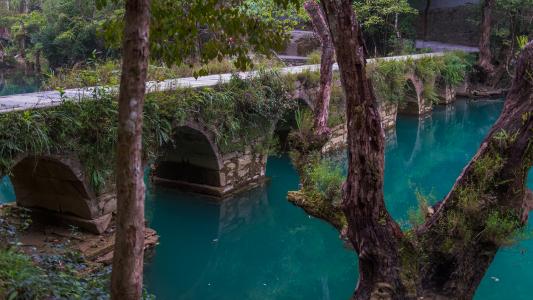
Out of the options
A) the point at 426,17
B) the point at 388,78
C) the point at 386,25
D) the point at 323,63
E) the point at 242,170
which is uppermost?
the point at 426,17

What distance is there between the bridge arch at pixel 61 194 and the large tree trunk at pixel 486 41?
18.5 meters

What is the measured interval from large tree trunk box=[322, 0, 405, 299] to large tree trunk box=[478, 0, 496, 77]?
60.2 ft

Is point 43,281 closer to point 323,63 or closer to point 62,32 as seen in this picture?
point 323,63

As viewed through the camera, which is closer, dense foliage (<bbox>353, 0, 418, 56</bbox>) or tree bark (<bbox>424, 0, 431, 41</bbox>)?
dense foliage (<bbox>353, 0, 418, 56</bbox>)

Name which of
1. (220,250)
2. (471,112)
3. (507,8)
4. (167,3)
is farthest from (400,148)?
(167,3)

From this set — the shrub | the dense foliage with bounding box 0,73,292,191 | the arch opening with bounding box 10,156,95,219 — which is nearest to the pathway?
the dense foliage with bounding box 0,73,292,191

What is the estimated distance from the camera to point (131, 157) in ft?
8.95

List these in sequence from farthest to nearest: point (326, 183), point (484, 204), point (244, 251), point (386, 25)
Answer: point (386, 25) < point (244, 251) < point (326, 183) < point (484, 204)

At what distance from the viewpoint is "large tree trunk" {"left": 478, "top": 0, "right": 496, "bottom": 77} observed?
2142 centimetres

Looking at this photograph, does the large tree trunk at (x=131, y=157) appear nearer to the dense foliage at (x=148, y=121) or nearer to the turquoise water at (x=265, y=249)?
the dense foliage at (x=148, y=121)

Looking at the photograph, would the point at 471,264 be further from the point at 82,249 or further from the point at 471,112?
the point at 471,112

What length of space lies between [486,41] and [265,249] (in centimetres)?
1648

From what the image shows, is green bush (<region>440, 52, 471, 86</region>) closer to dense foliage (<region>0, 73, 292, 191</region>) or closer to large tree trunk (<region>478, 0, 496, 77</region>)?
large tree trunk (<region>478, 0, 496, 77</region>)

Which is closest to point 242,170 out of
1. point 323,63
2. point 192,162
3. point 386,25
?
point 192,162
